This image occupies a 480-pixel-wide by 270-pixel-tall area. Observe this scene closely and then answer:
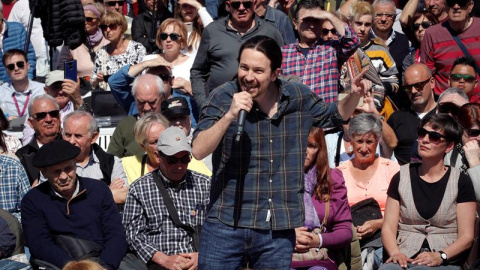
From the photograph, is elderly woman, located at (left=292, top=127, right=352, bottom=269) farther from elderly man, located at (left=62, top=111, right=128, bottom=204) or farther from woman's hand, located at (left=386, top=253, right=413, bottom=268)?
elderly man, located at (left=62, top=111, right=128, bottom=204)

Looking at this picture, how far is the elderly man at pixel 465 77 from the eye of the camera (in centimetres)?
983

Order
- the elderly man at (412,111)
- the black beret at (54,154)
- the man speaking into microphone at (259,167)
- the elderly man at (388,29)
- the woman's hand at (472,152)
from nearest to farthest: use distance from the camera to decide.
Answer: the man speaking into microphone at (259,167) → the black beret at (54,154) → the woman's hand at (472,152) → the elderly man at (412,111) → the elderly man at (388,29)

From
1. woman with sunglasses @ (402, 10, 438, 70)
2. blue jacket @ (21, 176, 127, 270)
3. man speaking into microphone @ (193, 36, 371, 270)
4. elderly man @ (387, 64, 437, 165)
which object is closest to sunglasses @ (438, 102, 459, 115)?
elderly man @ (387, 64, 437, 165)

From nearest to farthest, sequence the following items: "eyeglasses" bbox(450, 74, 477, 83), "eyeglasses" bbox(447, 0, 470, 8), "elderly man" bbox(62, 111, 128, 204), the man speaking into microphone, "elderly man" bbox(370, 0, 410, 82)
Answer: the man speaking into microphone
"elderly man" bbox(62, 111, 128, 204)
"eyeglasses" bbox(450, 74, 477, 83)
"eyeglasses" bbox(447, 0, 470, 8)
"elderly man" bbox(370, 0, 410, 82)

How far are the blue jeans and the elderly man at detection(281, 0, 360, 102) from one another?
3.24m

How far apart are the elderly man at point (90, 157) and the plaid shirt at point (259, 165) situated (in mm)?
2692

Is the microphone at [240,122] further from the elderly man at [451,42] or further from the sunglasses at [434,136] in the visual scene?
the elderly man at [451,42]

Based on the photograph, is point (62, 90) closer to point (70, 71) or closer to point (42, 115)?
point (70, 71)

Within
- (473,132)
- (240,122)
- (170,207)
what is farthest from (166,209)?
(473,132)

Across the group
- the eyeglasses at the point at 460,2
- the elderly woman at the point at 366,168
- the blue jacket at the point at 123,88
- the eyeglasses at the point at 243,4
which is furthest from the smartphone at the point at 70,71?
the eyeglasses at the point at 460,2

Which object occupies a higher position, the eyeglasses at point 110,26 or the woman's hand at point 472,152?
the eyeglasses at point 110,26

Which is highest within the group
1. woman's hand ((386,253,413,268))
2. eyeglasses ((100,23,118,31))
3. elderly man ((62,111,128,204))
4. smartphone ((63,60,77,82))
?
eyeglasses ((100,23,118,31))

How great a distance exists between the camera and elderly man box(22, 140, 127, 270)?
7184 mm

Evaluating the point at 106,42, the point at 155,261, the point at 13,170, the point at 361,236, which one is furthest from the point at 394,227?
the point at 106,42
